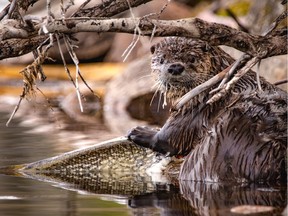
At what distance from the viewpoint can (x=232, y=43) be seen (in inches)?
255

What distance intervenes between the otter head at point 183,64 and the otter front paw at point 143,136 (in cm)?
36

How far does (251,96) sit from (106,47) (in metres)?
13.5

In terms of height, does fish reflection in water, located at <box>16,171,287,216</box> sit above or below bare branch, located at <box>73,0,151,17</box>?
below

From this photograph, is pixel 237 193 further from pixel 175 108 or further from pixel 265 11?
pixel 265 11

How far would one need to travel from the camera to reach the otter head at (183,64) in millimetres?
7609

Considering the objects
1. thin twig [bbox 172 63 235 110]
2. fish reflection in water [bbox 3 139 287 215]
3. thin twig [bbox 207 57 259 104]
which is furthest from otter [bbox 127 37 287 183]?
thin twig [bbox 207 57 259 104]

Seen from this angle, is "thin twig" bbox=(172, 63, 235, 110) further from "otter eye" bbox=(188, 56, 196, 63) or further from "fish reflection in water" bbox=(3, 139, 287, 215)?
"otter eye" bbox=(188, 56, 196, 63)

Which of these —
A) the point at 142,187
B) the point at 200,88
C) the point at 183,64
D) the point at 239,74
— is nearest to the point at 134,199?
the point at 142,187

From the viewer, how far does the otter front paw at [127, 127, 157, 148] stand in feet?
25.7

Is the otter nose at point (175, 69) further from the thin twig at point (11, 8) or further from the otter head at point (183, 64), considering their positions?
the thin twig at point (11, 8)

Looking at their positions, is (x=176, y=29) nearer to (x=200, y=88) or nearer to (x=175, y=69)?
(x=200, y=88)

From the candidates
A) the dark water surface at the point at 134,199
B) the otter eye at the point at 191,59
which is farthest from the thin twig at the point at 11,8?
the otter eye at the point at 191,59

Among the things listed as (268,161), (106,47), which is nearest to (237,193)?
(268,161)

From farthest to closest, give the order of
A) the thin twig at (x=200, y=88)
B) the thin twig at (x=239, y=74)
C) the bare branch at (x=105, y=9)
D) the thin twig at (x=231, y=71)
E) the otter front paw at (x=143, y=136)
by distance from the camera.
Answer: the otter front paw at (x=143, y=136)
the bare branch at (x=105, y=9)
the thin twig at (x=200, y=88)
the thin twig at (x=231, y=71)
the thin twig at (x=239, y=74)
